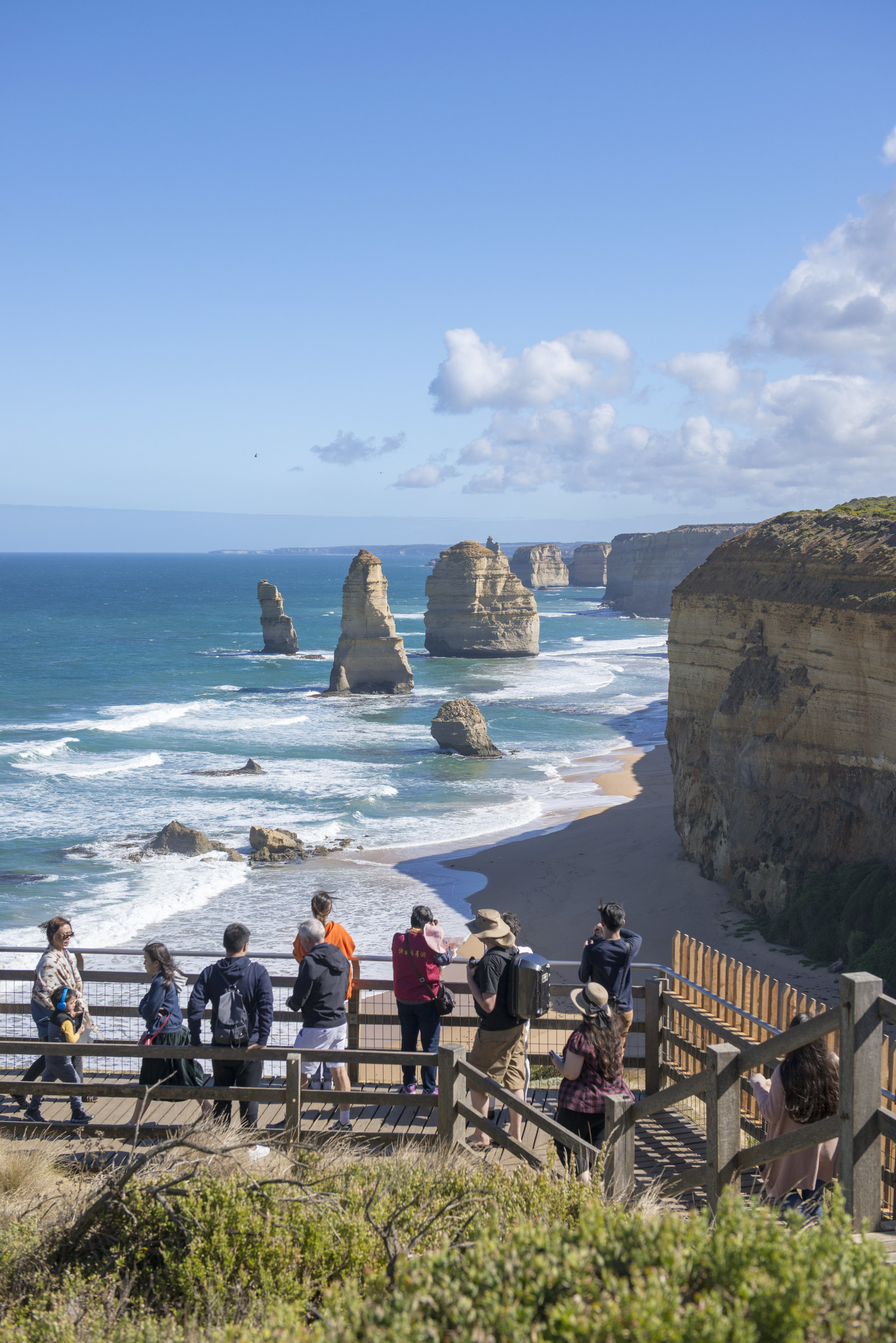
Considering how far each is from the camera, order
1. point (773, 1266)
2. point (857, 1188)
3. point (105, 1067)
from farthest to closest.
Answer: point (105, 1067)
point (857, 1188)
point (773, 1266)

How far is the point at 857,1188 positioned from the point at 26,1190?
4.72 metres

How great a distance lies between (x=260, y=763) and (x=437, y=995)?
35.1 meters

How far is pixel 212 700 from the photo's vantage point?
2395 inches

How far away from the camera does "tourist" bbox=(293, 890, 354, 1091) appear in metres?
7.80

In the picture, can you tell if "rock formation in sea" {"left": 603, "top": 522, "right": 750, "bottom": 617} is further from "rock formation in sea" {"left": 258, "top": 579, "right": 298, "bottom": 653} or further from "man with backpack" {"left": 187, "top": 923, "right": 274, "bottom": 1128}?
"man with backpack" {"left": 187, "top": 923, "right": 274, "bottom": 1128}

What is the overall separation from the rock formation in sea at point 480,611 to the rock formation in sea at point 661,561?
37661 mm

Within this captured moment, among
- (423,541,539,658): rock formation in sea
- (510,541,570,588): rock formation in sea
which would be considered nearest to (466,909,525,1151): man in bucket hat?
(423,541,539,658): rock formation in sea

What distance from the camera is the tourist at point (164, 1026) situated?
7188 mm

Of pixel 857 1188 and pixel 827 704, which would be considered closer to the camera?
pixel 857 1188

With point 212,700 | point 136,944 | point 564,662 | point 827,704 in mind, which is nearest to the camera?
point 827,704

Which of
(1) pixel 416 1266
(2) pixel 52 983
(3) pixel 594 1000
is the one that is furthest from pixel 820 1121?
A: (2) pixel 52 983

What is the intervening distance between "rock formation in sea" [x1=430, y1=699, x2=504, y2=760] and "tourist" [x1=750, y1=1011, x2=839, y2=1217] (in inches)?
1469

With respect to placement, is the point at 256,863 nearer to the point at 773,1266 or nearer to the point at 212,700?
the point at 773,1266

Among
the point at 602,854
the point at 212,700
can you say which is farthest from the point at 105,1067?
the point at 212,700
